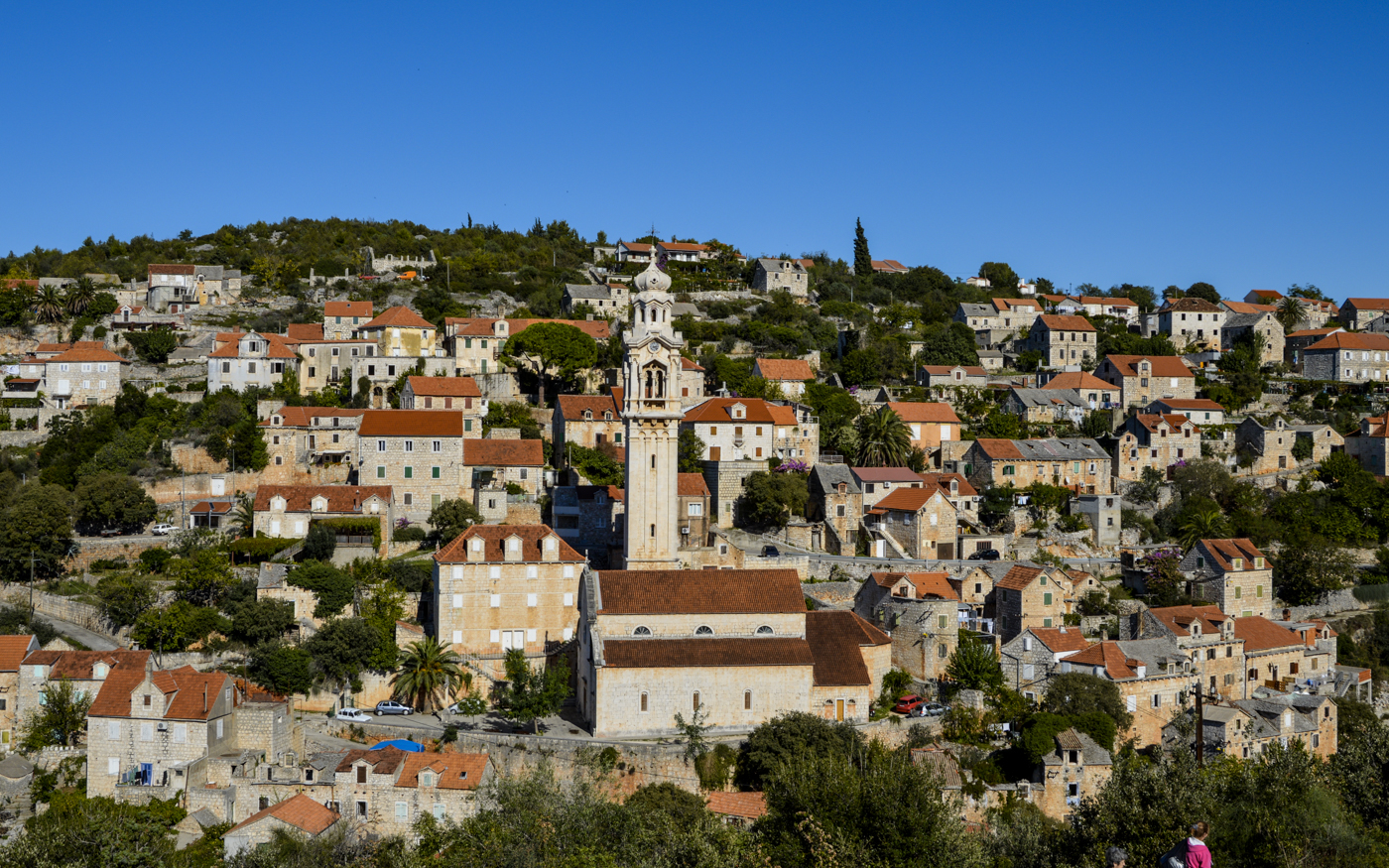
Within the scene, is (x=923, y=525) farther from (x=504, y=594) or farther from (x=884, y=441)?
(x=504, y=594)

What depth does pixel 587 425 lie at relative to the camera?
69.8 metres

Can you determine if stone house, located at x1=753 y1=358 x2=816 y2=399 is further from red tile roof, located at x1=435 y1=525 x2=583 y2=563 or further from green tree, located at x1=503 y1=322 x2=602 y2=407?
red tile roof, located at x1=435 y1=525 x2=583 y2=563

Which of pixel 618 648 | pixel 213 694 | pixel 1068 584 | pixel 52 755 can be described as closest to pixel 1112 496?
pixel 1068 584

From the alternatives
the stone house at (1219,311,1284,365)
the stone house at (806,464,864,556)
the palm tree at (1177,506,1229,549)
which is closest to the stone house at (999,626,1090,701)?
the stone house at (806,464,864,556)

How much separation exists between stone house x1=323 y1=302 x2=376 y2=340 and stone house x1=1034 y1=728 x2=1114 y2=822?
175 feet

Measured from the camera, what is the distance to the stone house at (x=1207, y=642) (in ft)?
168

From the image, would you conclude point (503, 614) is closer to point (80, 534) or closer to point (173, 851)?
point (173, 851)

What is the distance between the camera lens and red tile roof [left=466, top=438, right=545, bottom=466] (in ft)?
208

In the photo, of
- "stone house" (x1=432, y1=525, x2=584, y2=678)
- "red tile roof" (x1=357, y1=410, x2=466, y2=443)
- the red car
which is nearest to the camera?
the red car

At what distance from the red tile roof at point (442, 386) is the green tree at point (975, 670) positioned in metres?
33.4

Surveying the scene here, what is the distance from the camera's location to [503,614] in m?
50.1

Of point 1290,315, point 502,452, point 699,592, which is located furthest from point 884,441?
point 1290,315

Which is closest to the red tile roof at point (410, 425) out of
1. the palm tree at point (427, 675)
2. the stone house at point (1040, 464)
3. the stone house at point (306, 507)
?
the stone house at point (306, 507)

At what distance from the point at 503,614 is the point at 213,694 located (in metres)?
11.4
